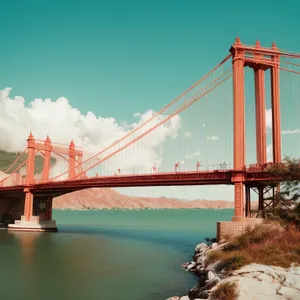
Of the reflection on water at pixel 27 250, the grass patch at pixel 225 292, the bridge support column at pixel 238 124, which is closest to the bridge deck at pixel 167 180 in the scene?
the bridge support column at pixel 238 124

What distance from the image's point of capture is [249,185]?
33.5 meters

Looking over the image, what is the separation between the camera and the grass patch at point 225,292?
1404cm

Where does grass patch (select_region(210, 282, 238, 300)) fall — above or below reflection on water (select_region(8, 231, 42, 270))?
above

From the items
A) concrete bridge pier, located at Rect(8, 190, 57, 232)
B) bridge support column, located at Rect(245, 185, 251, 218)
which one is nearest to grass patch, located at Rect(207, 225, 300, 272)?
bridge support column, located at Rect(245, 185, 251, 218)

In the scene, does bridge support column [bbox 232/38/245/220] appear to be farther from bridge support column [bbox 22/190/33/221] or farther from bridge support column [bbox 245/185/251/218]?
bridge support column [bbox 22/190/33/221]

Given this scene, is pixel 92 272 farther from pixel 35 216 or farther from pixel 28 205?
pixel 35 216

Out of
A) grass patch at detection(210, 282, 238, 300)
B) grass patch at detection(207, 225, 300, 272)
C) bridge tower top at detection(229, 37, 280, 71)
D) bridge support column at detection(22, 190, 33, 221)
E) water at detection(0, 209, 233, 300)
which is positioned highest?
bridge tower top at detection(229, 37, 280, 71)

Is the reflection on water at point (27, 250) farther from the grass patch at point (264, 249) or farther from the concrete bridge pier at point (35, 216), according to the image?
the grass patch at point (264, 249)

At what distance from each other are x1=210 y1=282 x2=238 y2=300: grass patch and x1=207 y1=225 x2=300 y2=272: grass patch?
362 centimetres

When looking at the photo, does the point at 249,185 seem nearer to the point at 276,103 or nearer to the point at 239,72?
the point at 276,103

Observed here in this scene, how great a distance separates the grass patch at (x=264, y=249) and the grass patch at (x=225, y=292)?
362 centimetres

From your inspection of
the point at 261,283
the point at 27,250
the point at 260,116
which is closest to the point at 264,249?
the point at 261,283

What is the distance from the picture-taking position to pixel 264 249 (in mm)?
20500

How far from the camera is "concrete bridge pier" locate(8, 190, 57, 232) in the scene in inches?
2235
